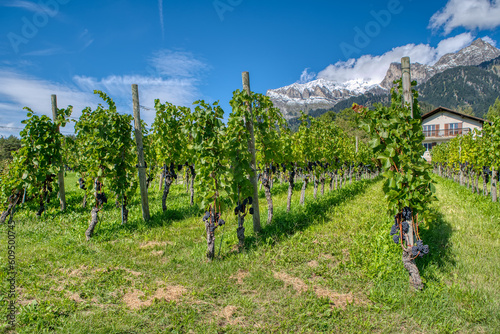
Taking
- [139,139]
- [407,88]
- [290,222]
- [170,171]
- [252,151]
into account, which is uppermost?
[407,88]

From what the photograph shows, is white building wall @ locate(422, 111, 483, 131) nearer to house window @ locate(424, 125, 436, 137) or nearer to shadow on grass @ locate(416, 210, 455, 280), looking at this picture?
house window @ locate(424, 125, 436, 137)

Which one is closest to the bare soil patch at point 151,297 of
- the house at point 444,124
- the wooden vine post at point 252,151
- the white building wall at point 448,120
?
the wooden vine post at point 252,151

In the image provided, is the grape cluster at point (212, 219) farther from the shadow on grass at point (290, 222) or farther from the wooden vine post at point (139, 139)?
the wooden vine post at point (139, 139)

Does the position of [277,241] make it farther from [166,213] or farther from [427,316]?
[166,213]

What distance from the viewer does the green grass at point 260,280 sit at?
3.29 metres

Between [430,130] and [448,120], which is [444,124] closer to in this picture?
[448,120]

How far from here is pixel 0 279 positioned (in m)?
4.09

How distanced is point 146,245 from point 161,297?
Answer: 7.96ft

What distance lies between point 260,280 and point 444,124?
44.9 meters

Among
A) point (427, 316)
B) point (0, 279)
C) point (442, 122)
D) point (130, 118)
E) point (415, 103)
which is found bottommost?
point (427, 316)

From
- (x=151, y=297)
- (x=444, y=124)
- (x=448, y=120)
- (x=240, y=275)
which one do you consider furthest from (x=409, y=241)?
(x=448, y=120)

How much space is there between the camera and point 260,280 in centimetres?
429

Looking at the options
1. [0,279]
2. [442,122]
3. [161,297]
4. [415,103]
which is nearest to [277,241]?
[161,297]

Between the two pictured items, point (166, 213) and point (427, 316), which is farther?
point (166, 213)
